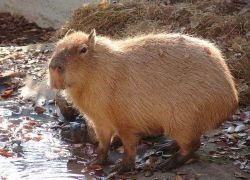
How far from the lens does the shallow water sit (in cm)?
450

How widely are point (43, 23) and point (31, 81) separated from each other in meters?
3.65

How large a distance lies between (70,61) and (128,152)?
82 centimetres

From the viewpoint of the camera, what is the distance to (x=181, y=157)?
14.3ft

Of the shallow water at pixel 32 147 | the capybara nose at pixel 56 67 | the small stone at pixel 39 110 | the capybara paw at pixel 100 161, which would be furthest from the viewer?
the small stone at pixel 39 110

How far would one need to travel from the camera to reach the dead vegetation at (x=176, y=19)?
7.02m

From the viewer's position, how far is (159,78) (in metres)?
4.28

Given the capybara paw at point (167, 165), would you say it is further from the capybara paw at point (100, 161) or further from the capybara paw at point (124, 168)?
the capybara paw at point (100, 161)

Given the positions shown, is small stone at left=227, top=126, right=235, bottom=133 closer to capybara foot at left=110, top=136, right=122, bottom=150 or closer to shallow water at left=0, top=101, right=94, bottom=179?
capybara foot at left=110, top=136, right=122, bottom=150

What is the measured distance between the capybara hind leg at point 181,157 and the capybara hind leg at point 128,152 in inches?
8.1

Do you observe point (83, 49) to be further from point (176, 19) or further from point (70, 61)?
point (176, 19)

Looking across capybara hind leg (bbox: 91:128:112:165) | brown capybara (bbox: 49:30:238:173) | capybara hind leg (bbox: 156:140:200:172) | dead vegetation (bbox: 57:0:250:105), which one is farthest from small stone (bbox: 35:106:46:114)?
dead vegetation (bbox: 57:0:250:105)

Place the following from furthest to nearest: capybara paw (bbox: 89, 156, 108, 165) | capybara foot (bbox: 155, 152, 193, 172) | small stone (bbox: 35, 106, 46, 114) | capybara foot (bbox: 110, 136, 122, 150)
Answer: small stone (bbox: 35, 106, 46, 114), capybara foot (bbox: 110, 136, 122, 150), capybara paw (bbox: 89, 156, 108, 165), capybara foot (bbox: 155, 152, 193, 172)

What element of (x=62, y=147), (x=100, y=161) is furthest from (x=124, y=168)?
(x=62, y=147)

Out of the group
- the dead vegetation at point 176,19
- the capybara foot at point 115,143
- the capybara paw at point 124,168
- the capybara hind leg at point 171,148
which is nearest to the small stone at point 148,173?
the capybara paw at point 124,168
